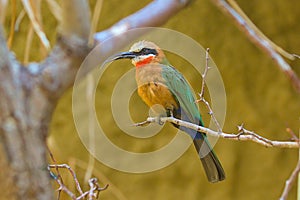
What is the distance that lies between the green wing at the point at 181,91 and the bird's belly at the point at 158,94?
14 mm

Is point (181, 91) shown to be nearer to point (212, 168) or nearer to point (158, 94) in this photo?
point (158, 94)

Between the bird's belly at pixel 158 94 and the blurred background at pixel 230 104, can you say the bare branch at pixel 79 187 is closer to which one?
the bird's belly at pixel 158 94

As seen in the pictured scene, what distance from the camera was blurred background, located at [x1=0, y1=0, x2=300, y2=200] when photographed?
2137 mm

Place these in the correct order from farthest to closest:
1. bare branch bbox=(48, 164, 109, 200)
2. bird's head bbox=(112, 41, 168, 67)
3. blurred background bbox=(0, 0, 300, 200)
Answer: blurred background bbox=(0, 0, 300, 200) < bird's head bbox=(112, 41, 168, 67) < bare branch bbox=(48, 164, 109, 200)

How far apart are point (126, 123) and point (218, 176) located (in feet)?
2.87

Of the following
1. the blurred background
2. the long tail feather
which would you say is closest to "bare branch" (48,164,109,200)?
the long tail feather

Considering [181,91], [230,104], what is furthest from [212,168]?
[230,104]

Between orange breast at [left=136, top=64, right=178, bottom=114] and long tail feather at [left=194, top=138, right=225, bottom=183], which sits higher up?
orange breast at [left=136, top=64, right=178, bottom=114]

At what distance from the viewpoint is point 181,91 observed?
114 centimetres

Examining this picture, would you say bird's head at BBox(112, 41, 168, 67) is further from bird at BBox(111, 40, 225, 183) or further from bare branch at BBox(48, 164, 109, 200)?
bare branch at BBox(48, 164, 109, 200)

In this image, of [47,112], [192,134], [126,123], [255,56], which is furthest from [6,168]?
[255,56]

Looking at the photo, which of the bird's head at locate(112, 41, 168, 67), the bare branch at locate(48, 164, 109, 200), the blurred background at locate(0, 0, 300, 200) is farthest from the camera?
the blurred background at locate(0, 0, 300, 200)

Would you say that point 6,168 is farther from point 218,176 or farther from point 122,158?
point 122,158

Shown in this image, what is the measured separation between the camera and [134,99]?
7.21 feet
